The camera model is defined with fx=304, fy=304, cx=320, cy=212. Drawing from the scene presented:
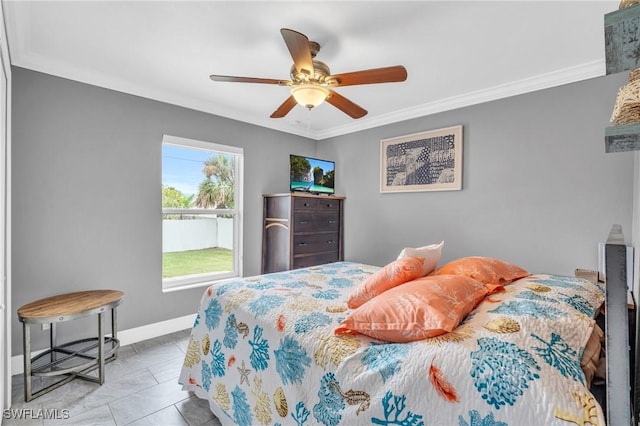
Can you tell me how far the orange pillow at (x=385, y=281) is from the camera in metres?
1.59

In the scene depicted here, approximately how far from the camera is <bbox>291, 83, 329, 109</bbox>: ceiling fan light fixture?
2096mm

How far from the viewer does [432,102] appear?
3.39 metres

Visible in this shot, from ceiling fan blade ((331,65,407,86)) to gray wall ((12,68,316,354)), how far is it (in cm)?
214

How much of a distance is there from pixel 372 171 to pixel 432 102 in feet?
3.69

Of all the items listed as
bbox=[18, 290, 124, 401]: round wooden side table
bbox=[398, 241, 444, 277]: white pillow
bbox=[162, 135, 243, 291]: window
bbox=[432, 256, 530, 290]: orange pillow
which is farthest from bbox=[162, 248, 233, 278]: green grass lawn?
bbox=[432, 256, 530, 290]: orange pillow

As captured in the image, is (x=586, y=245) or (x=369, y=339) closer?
(x=369, y=339)

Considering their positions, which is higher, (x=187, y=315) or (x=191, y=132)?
(x=191, y=132)

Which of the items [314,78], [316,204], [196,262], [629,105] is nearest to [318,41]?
[314,78]

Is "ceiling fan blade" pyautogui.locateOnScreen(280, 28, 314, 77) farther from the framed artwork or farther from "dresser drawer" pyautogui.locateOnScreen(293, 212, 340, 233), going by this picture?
"dresser drawer" pyautogui.locateOnScreen(293, 212, 340, 233)

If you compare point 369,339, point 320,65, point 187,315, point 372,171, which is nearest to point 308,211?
point 372,171

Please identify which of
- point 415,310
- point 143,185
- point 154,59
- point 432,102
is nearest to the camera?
point 415,310

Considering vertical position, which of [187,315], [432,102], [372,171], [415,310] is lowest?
[187,315]

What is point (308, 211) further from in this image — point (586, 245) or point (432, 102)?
point (586, 245)

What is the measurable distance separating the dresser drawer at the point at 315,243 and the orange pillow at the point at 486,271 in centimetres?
215
